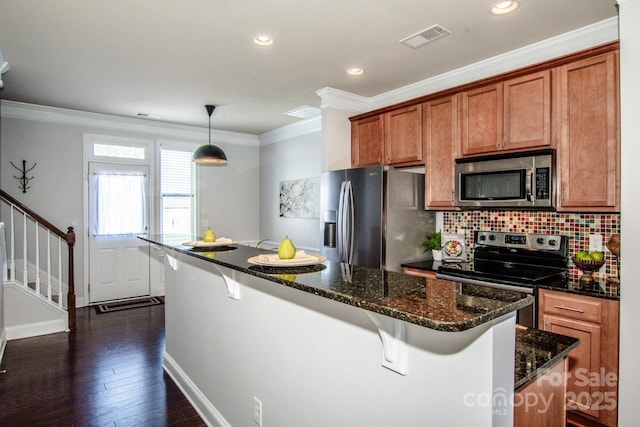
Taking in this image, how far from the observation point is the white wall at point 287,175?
539cm

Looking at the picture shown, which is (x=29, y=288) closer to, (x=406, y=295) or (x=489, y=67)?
(x=406, y=295)

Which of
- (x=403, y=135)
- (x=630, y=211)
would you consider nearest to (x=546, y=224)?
(x=630, y=211)

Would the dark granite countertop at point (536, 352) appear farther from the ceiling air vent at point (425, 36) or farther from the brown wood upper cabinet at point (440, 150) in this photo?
the ceiling air vent at point (425, 36)

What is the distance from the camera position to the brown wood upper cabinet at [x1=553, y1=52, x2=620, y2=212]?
234cm

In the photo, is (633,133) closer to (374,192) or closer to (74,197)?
(374,192)

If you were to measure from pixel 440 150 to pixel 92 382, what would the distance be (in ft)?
11.2

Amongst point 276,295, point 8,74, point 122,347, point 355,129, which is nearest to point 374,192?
point 355,129

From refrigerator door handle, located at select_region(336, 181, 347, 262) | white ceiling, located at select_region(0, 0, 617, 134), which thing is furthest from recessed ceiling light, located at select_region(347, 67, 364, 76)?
refrigerator door handle, located at select_region(336, 181, 347, 262)

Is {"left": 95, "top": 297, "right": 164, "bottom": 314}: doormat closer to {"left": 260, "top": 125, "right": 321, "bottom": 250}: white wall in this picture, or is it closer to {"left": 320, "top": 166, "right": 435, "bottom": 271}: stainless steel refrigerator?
{"left": 260, "top": 125, "right": 321, "bottom": 250}: white wall

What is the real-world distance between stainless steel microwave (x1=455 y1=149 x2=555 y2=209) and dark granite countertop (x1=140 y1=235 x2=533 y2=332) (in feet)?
5.89

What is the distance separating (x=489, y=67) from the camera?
10.4 feet

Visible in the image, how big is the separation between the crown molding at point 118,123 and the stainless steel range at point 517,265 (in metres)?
4.31

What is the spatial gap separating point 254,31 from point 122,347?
3.13m

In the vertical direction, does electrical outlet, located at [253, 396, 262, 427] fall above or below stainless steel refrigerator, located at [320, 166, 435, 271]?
below
